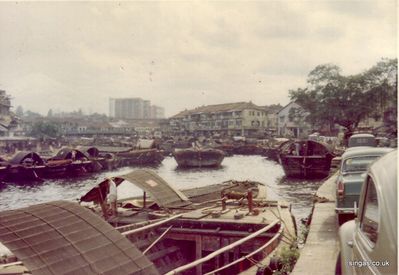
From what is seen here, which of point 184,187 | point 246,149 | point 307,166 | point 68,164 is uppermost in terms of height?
point 307,166

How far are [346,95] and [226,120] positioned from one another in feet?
129

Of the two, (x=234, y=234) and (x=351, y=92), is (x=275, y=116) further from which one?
(x=234, y=234)

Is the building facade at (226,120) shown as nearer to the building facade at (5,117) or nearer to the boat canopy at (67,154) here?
the building facade at (5,117)

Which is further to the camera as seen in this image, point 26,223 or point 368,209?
point 26,223

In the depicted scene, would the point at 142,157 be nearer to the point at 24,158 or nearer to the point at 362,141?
the point at 24,158

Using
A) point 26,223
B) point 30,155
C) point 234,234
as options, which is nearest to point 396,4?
point 26,223

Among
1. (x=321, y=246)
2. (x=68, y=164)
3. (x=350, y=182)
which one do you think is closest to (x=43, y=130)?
(x=68, y=164)

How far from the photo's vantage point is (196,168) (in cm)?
5550

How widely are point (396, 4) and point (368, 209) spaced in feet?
5.61

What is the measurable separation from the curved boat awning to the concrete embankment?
4.33m

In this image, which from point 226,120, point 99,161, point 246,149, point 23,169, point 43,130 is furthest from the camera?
point 226,120

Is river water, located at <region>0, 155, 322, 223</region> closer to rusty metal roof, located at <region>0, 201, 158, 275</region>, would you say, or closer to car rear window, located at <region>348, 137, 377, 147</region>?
car rear window, located at <region>348, 137, 377, 147</region>

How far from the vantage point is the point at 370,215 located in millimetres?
3473

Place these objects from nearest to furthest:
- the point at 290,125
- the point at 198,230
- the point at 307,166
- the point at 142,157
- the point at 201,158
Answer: the point at 198,230 → the point at 307,166 → the point at 201,158 → the point at 142,157 → the point at 290,125
